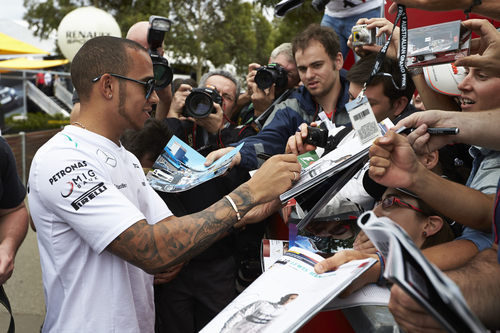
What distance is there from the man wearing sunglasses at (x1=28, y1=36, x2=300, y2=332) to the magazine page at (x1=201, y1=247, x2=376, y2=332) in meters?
0.43

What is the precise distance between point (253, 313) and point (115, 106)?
109 cm

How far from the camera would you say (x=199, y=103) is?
2.80m

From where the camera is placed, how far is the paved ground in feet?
12.8

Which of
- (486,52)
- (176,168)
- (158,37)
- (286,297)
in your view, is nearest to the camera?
(286,297)

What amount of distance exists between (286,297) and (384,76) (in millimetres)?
1526

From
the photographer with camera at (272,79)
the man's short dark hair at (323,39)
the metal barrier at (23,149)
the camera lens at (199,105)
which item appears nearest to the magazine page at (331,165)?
the camera lens at (199,105)

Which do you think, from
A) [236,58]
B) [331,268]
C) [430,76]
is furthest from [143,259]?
[236,58]

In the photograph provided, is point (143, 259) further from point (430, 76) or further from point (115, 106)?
point (430, 76)

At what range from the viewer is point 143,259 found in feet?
5.12

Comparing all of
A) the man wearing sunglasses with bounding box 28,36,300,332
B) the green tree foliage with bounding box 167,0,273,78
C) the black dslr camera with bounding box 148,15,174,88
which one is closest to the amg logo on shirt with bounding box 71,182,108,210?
the man wearing sunglasses with bounding box 28,36,300,332

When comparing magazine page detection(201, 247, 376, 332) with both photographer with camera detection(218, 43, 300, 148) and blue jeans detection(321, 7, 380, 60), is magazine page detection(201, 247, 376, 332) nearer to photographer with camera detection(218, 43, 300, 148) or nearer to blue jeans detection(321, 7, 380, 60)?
photographer with camera detection(218, 43, 300, 148)

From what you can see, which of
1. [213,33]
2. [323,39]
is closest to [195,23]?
[213,33]

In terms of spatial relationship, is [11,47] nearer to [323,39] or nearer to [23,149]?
[23,149]

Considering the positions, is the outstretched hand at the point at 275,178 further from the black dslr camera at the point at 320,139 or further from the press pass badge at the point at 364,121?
the press pass badge at the point at 364,121
